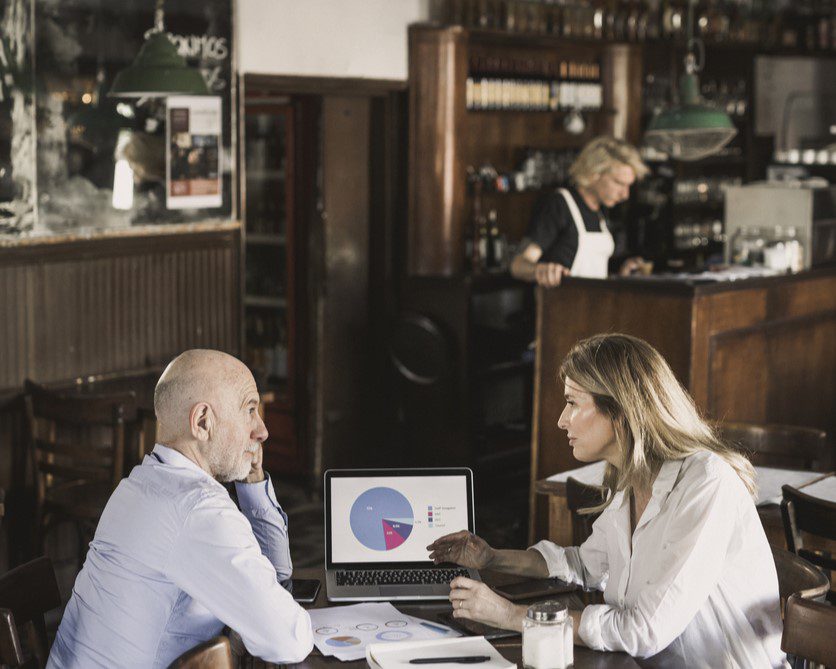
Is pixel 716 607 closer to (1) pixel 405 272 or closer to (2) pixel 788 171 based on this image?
(1) pixel 405 272

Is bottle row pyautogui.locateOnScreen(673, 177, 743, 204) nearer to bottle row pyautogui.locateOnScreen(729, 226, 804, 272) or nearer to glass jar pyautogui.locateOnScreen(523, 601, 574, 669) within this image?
bottle row pyautogui.locateOnScreen(729, 226, 804, 272)

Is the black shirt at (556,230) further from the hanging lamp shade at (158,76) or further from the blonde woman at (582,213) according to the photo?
the hanging lamp shade at (158,76)

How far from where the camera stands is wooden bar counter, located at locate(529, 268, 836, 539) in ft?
17.4

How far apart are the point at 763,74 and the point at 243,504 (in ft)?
26.2

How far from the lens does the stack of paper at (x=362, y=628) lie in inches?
96.8

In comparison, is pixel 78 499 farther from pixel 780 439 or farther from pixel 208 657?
pixel 208 657

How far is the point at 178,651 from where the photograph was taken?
7.74 ft

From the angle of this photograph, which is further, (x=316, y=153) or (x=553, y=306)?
(x=316, y=153)

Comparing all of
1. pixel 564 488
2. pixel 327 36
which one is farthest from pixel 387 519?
pixel 327 36

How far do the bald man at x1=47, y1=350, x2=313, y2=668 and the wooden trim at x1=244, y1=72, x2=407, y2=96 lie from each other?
13.6 ft

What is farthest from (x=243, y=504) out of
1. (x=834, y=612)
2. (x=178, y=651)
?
(x=834, y=612)

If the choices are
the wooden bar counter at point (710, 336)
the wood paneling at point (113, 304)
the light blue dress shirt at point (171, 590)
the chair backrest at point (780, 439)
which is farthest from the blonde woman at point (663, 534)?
the wood paneling at point (113, 304)

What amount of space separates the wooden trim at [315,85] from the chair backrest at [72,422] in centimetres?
205

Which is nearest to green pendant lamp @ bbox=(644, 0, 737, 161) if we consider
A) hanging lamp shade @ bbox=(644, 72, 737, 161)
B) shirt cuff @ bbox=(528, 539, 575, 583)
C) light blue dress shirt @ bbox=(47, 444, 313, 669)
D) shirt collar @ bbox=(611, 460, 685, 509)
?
hanging lamp shade @ bbox=(644, 72, 737, 161)
